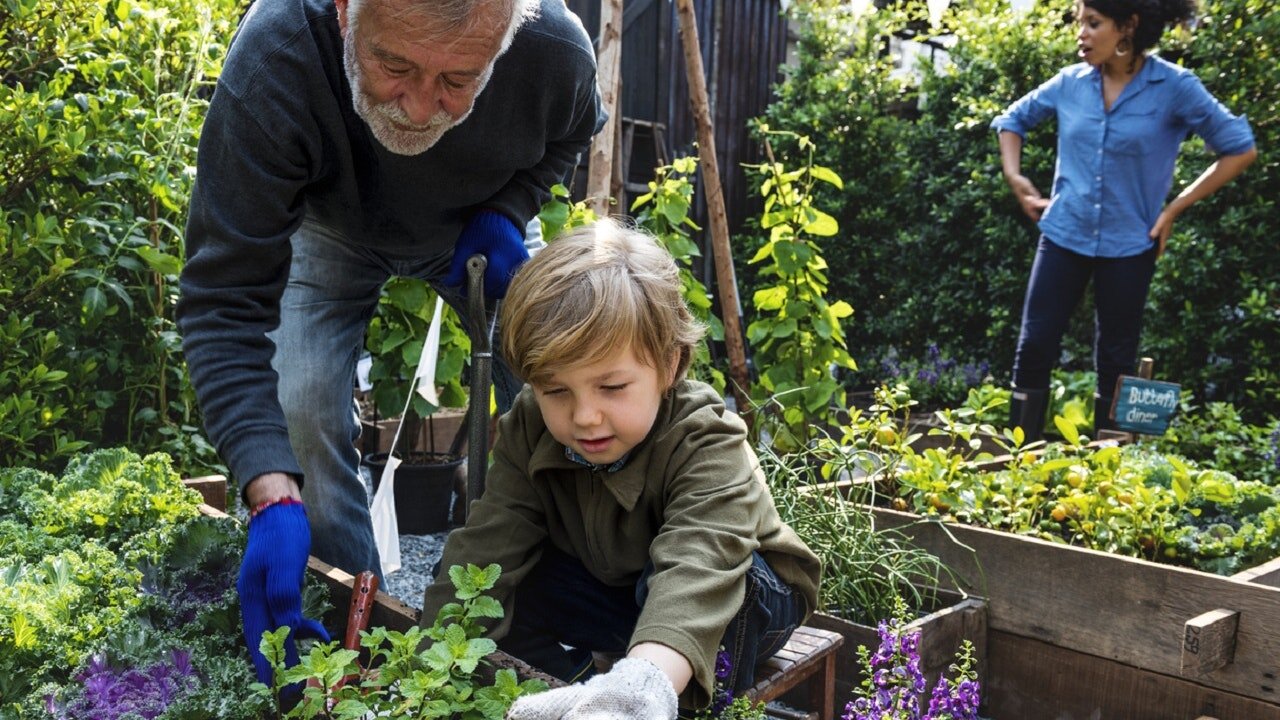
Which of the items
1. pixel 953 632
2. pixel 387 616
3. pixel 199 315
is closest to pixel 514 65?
pixel 199 315

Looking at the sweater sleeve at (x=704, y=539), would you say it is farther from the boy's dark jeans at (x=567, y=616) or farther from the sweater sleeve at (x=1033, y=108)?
the sweater sleeve at (x=1033, y=108)

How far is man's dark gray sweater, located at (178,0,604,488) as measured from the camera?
165 centimetres

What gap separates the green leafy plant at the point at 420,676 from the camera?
1.21 m

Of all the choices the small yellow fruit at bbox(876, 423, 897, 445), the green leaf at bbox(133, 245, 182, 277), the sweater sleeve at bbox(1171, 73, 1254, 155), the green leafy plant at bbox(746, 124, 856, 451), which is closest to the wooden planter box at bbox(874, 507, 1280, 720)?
the small yellow fruit at bbox(876, 423, 897, 445)

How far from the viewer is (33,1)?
2.55 meters

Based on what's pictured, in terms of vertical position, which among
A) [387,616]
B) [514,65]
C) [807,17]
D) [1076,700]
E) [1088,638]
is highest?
[807,17]

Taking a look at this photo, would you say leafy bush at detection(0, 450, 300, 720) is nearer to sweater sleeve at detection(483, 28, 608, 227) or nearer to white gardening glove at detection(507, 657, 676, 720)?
white gardening glove at detection(507, 657, 676, 720)

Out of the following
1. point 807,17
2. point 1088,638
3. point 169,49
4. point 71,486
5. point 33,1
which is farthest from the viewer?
point 807,17

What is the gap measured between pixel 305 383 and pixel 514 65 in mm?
743

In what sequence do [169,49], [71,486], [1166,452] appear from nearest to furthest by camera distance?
[71,486] → [169,49] → [1166,452]

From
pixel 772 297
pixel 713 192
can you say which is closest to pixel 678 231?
pixel 713 192

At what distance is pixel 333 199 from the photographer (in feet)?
6.40

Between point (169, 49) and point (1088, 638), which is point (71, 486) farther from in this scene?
point (1088, 638)

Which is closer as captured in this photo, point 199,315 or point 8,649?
point 8,649
